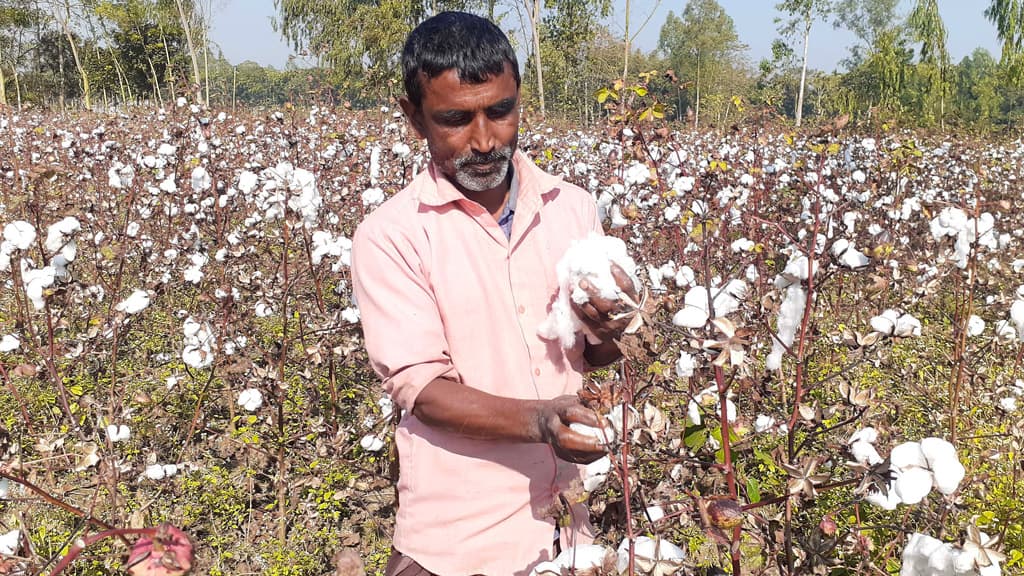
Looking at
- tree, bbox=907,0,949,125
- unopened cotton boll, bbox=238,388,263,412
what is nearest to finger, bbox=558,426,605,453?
unopened cotton boll, bbox=238,388,263,412

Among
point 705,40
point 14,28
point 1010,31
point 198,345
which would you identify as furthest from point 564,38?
point 705,40

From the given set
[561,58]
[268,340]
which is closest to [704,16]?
[561,58]

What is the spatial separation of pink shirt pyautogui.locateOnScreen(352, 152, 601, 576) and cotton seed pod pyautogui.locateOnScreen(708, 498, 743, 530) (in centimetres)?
37

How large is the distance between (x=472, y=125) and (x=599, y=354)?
18.3 inches

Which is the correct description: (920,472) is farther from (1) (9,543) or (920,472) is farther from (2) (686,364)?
(1) (9,543)

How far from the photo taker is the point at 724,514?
838 mm

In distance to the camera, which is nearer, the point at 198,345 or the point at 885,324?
the point at 885,324

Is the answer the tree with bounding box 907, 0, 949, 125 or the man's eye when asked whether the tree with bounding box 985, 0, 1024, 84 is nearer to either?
the tree with bounding box 907, 0, 949, 125

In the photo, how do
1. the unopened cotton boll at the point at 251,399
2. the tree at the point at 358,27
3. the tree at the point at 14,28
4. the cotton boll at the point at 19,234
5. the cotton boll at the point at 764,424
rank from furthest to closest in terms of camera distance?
the tree at the point at 14,28 → the tree at the point at 358,27 → the unopened cotton boll at the point at 251,399 → the cotton boll at the point at 19,234 → the cotton boll at the point at 764,424

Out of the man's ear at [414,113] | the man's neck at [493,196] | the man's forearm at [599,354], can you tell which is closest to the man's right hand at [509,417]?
the man's forearm at [599,354]

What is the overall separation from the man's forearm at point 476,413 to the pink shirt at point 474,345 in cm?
9

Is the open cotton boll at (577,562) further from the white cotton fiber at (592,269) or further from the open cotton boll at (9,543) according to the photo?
the open cotton boll at (9,543)

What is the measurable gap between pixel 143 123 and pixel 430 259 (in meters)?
10.5

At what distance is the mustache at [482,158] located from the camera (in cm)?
121
